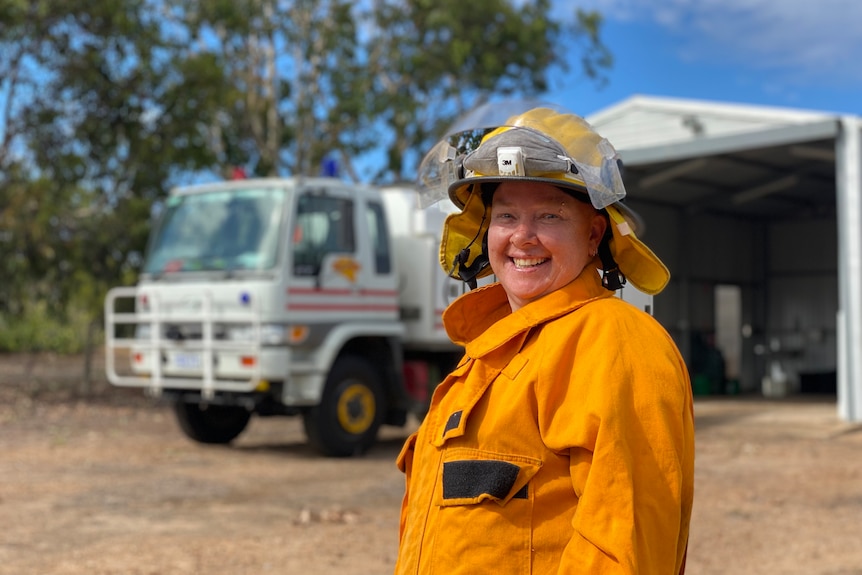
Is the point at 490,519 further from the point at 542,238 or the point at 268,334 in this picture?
the point at 268,334

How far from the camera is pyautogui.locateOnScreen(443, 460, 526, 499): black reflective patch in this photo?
185cm

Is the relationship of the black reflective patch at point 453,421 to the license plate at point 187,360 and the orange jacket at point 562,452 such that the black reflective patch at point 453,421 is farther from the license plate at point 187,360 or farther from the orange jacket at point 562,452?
the license plate at point 187,360

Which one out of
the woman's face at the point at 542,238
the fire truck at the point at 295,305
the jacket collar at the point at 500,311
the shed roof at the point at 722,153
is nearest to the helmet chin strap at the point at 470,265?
the jacket collar at the point at 500,311

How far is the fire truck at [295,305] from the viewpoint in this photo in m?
9.41

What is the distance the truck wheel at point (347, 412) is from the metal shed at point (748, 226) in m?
6.32

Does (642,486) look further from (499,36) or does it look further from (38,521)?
(499,36)

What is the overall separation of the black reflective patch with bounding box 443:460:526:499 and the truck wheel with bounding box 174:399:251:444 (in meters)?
9.15

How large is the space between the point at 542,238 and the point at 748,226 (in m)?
21.0

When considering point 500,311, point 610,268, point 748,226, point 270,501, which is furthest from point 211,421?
point 748,226

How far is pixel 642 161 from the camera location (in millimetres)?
14828

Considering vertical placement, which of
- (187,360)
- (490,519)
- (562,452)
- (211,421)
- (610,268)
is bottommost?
(211,421)

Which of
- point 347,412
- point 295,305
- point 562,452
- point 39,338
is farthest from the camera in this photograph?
point 39,338

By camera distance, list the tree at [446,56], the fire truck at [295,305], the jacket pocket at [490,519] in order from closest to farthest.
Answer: the jacket pocket at [490,519], the fire truck at [295,305], the tree at [446,56]

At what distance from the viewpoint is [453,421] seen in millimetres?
1976
